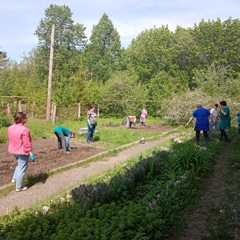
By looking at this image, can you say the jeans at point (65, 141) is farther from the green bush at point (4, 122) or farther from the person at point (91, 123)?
the green bush at point (4, 122)

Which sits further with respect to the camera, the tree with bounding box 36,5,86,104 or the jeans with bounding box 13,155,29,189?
the tree with bounding box 36,5,86,104

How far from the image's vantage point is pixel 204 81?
42781 mm

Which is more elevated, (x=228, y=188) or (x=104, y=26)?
(x=104, y=26)

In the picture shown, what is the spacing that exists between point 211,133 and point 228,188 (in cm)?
1273

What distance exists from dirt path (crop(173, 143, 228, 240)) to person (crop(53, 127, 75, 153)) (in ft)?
19.3

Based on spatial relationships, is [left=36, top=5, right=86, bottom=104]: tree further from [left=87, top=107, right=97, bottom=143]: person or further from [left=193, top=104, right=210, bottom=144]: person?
[left=193, top=104, right=210, bottom=144]: person

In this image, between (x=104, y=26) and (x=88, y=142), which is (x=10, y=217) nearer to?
(x=88, y=142)

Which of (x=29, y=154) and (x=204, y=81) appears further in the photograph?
(x=204, y=81)

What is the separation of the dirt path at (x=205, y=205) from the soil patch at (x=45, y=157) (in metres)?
4.35

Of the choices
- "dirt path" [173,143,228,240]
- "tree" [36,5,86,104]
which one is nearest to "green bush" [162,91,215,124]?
"dirt path" [173,143,228,240]

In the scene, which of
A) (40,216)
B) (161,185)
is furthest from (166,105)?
(40,216)

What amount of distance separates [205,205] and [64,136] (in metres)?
9.09

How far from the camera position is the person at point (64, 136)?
17.2 meters

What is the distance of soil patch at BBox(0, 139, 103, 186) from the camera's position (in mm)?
13117
